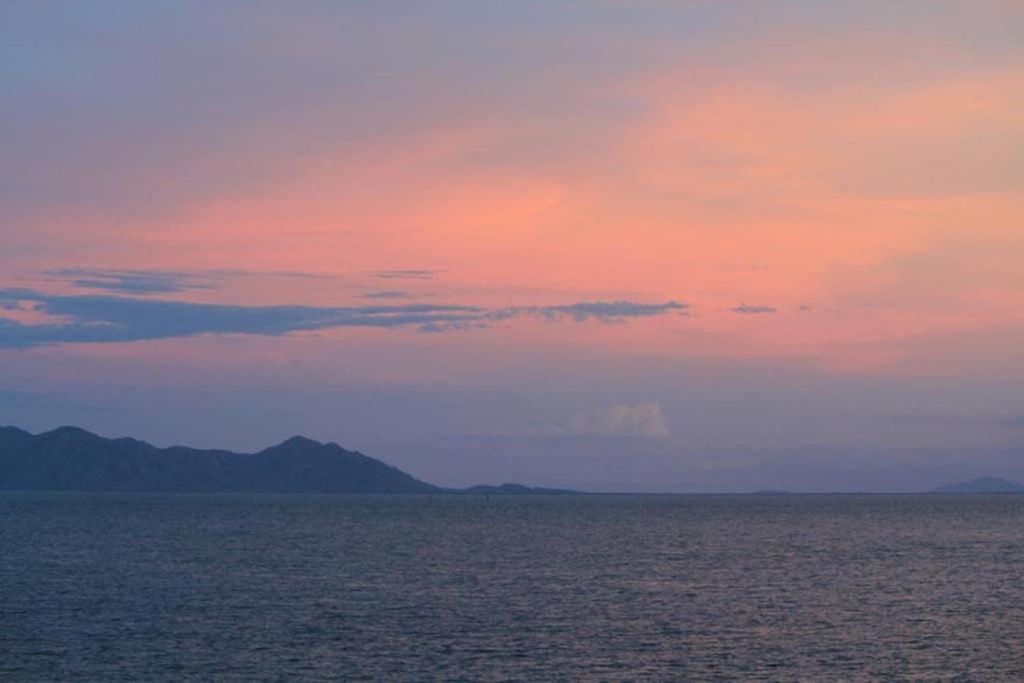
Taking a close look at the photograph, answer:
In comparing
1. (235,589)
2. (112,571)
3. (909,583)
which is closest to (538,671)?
(235,589)

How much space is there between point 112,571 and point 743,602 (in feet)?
183

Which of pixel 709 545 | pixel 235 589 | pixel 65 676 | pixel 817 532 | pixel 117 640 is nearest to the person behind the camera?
pixel 65 676

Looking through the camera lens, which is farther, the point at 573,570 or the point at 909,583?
the point at 573,570

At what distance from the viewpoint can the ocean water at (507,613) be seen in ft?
193

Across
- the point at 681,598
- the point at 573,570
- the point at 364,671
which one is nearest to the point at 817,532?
the point at 573,570

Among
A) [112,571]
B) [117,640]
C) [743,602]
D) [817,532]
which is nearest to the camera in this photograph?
[117,640]

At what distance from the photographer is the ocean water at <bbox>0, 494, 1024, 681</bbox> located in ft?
193

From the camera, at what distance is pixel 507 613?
78.1 meters

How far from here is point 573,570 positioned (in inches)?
4422

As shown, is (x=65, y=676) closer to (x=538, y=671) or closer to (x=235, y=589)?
(x=538, y=671)

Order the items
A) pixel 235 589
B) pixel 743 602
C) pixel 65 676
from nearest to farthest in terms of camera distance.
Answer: pixel 65 676, pixel 743 602, pixel 235 589

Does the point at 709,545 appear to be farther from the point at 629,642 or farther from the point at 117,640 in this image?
the point at 117,640

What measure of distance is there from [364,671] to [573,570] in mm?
56415

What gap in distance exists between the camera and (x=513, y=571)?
366ft
